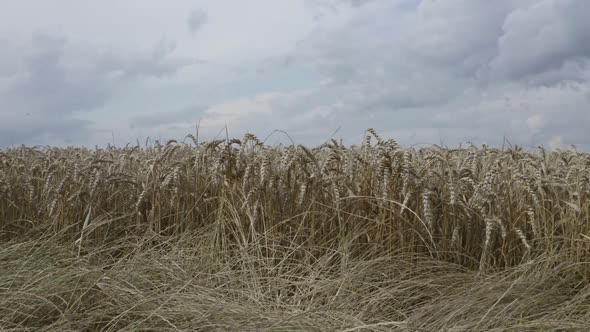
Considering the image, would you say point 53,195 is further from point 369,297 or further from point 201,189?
point 369,297

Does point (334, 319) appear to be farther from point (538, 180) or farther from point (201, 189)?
point (201, 189)

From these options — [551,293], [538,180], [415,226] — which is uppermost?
[538,180]

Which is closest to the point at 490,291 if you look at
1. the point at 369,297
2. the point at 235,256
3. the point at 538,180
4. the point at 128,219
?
the point at 369,297

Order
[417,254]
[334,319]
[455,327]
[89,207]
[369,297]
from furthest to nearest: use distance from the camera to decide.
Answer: [89,207]
[417,254]
[369,297]
[334,319]
[455,327]

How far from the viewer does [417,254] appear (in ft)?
10.5

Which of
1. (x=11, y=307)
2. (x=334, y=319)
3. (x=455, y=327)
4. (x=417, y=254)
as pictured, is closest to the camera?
(x=455, y=327)

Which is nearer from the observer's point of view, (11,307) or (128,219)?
(11,307)

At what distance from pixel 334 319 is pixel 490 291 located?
30.9 inches

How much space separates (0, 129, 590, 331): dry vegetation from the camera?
2658 millimetres

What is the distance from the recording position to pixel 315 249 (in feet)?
11.2

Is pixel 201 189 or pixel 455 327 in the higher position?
pixel 201 189

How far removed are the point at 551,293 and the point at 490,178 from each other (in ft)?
2.00

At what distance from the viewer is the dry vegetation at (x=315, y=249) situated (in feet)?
8.72

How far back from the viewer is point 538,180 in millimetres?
3275
